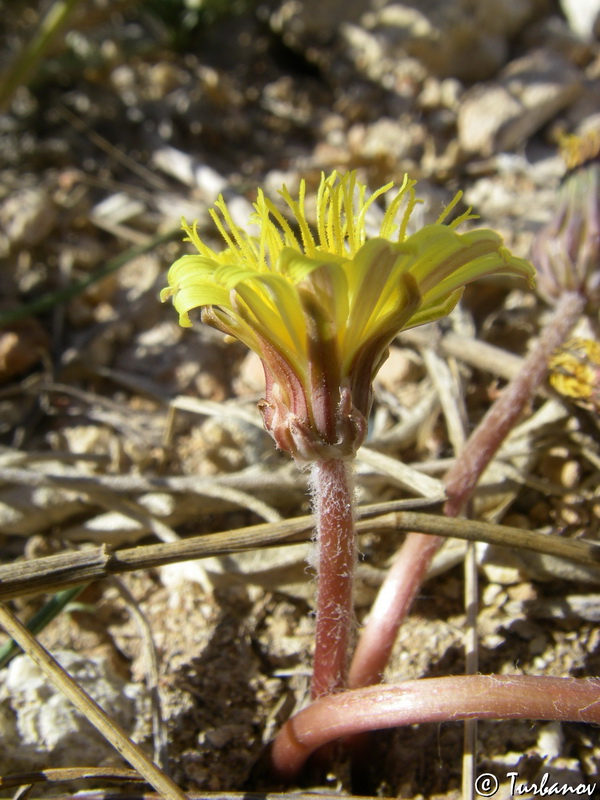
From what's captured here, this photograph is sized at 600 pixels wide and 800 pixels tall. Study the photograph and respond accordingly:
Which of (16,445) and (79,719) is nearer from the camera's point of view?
(79,719)

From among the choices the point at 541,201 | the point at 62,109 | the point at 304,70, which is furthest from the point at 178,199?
the point at 541,201

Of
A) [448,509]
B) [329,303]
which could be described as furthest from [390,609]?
[329,303]

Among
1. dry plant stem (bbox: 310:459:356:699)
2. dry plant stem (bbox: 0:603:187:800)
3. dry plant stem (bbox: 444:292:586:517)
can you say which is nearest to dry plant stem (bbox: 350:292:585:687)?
dry plant stem (bbox: 444:292:586:517)

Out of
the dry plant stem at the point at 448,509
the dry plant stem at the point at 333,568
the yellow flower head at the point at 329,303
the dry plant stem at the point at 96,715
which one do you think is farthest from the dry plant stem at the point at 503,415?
the dry plant stem at the point at 96,715

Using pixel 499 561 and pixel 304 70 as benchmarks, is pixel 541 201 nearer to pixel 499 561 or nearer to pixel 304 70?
pixel 304 70

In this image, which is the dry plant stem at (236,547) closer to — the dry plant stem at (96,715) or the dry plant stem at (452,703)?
the dry plant stem at (96,715)

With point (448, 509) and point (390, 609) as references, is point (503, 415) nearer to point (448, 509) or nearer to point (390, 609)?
point (448, 509)
